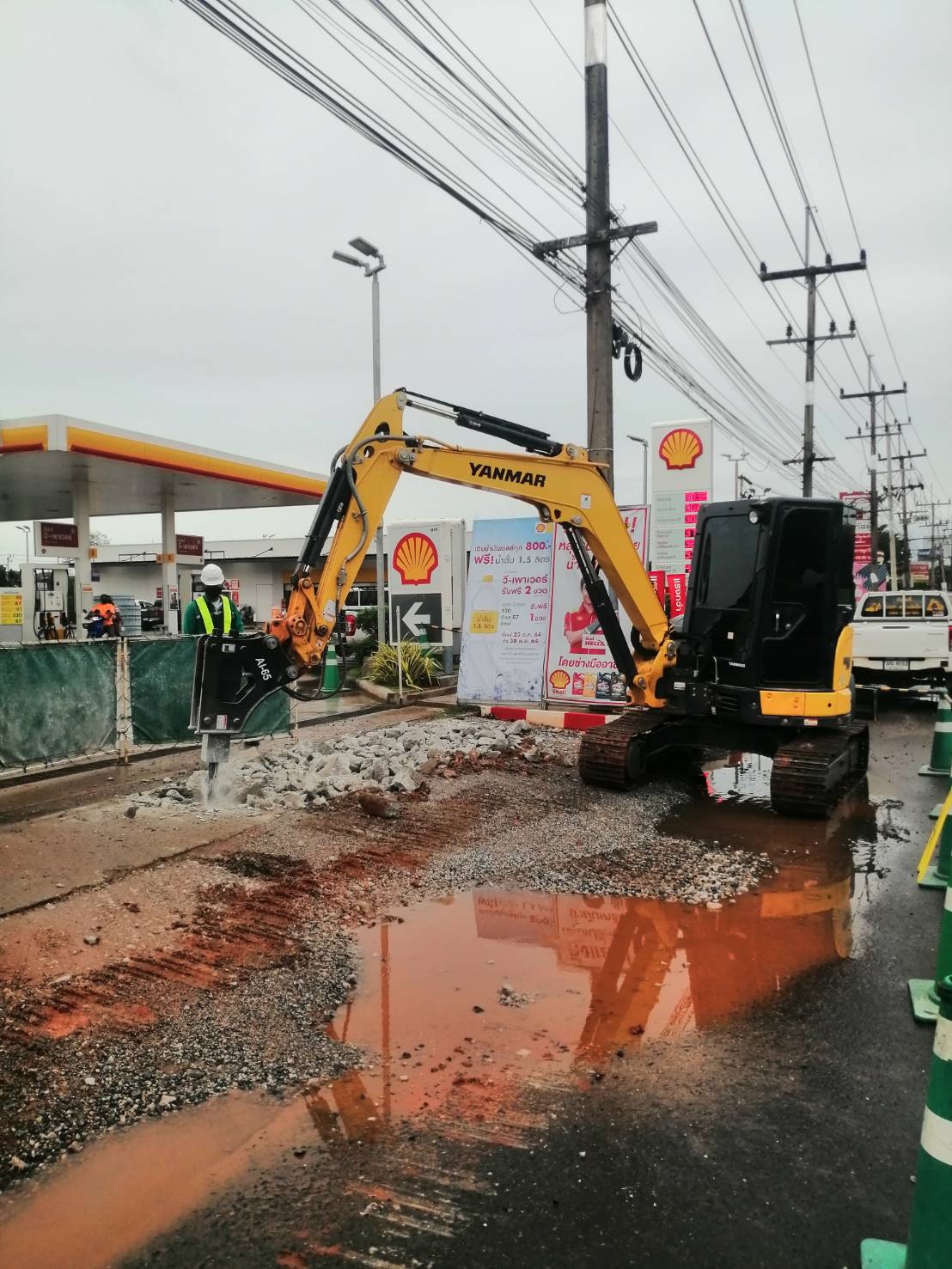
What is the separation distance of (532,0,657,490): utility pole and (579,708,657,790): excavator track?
14.1 feet

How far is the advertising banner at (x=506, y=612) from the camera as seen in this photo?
13969 mm

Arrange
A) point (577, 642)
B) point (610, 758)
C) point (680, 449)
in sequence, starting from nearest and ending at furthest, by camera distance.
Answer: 1. point (610, 758)
2. point (577, 642)
3. point (680, 449)

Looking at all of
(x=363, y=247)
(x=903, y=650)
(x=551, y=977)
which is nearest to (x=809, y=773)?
(x=551, y=977)

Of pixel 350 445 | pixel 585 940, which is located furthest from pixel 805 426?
pixel 585 940

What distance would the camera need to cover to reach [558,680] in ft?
45.2

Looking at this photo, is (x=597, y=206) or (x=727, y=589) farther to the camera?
(x=597, y=206)

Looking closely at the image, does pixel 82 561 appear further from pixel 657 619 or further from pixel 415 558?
pixel 657 619

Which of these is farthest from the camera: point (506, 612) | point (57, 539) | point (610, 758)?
point (57, 539)

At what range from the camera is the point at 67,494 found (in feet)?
87.8

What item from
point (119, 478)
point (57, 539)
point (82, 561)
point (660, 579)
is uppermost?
point (119, 478)

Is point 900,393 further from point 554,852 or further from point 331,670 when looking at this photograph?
point 554,852

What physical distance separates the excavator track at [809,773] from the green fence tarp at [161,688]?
610 cm

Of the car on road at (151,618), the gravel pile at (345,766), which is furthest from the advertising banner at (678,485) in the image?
the car on road at (151,618)

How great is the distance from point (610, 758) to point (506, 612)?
5.47 metres
